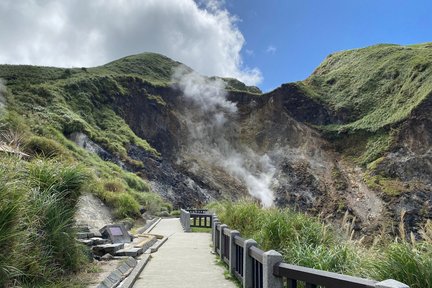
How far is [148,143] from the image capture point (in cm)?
5578

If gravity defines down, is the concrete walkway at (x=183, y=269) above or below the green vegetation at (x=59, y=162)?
below

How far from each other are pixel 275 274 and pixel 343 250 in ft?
5.13

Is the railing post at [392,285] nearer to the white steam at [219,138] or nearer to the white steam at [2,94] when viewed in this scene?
the white steam at [2,94]

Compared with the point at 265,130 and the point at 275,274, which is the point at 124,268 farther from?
the point at 265,130

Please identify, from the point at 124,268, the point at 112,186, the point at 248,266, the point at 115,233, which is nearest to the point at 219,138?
the point at 112,186

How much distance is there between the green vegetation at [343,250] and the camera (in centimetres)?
484

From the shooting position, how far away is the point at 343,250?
22.2 feet

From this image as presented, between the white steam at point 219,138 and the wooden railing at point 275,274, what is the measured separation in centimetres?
4342

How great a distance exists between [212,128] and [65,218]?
5561cm

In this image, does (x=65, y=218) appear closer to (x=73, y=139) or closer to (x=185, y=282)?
(x=185, y=282)

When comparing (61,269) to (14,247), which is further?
(61,269)

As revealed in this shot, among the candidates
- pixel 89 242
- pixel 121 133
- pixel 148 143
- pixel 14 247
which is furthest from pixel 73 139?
pixel 14 247

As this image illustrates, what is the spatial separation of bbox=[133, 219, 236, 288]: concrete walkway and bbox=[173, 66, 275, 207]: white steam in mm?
38205

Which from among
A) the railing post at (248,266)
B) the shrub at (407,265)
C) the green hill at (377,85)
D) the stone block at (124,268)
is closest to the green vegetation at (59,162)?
the stone block at (124,268)
